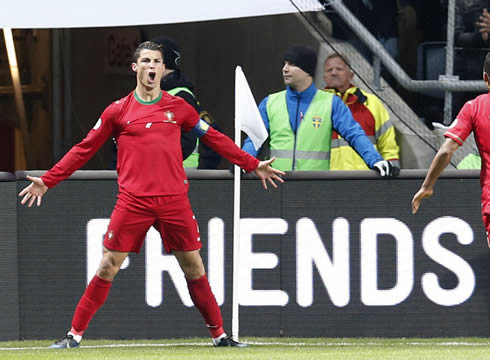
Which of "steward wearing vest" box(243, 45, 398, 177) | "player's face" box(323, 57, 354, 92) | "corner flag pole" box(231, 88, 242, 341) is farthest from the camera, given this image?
"player's face" box(323, 57, 354, 92)

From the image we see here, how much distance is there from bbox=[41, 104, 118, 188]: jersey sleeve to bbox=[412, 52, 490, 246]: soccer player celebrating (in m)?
1.95

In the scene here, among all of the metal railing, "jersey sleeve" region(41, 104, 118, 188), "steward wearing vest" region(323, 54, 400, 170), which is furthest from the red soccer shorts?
the metal railing

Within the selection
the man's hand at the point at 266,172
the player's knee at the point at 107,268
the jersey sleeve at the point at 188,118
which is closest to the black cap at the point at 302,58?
the man's hand at the point at 266,172

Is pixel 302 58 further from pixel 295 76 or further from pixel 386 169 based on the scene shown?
pixel 386 169

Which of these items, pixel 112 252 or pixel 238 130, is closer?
pixel 112 252

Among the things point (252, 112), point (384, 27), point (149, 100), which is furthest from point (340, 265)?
point (384, 27)

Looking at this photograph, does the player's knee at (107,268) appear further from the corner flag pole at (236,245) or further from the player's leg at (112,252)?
the corner flag pole at (236,245)

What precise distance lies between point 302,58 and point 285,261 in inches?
59.0

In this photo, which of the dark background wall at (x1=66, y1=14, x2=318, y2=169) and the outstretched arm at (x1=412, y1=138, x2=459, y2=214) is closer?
the outstretched arm at (x1=412, y1=138, x2=459, y2=214)

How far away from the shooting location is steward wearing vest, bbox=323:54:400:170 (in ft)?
33.8

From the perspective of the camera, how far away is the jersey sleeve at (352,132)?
944 cm

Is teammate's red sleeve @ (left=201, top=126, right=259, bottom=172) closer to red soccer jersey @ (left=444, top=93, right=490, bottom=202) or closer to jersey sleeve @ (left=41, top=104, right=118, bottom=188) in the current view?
jersey sleeve @ (left=41, top=104, right=118, bottom=188)

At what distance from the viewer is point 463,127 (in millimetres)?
7859

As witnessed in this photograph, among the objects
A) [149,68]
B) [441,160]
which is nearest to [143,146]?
[149,68]
